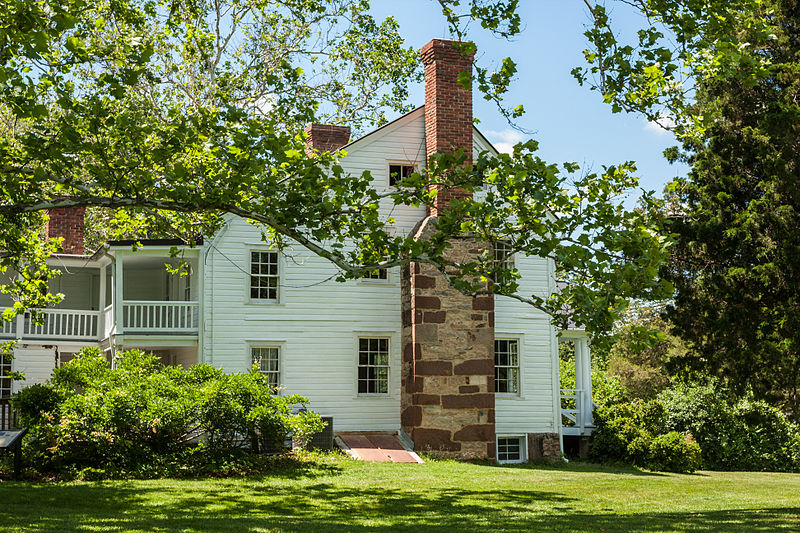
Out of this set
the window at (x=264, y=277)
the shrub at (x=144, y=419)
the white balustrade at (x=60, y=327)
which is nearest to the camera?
the shrub at (x=144, y=419)

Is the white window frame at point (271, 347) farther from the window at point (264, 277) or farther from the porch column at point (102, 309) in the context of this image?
the porch column at point (102, 309)

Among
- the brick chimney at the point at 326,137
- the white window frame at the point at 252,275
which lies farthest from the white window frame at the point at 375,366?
the brick chimney at the point at 326,137

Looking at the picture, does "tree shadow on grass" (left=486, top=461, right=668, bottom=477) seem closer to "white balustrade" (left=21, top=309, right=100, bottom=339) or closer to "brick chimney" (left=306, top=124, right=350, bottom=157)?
"brick chimney" (left=306, top=124, right=350, bottom=157)

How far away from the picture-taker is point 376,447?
20.6 meters

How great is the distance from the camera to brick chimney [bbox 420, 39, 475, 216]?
21594mm

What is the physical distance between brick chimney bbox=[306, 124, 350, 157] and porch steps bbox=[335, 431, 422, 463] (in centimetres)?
808

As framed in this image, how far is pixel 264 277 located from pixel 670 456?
1135cm

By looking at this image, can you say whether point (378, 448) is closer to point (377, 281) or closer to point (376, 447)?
point (376, 447)

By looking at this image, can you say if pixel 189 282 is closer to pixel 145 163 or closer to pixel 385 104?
pixel 385 104

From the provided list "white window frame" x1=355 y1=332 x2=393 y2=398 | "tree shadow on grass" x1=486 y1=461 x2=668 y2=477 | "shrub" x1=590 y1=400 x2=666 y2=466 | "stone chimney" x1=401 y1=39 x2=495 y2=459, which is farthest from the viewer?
"shrub" x1=590 y1=400 x2=666 y2=466

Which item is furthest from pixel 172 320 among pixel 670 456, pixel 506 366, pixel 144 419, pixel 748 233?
pixel 748 233

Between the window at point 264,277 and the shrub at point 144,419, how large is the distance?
466 cm

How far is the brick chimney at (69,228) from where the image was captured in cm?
2589

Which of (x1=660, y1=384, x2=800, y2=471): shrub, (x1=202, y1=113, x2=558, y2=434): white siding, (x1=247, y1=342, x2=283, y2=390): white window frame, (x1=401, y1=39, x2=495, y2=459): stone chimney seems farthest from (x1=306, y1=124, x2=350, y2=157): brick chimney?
(x1=660, y1=384, x2=800, y2=471): shrub
